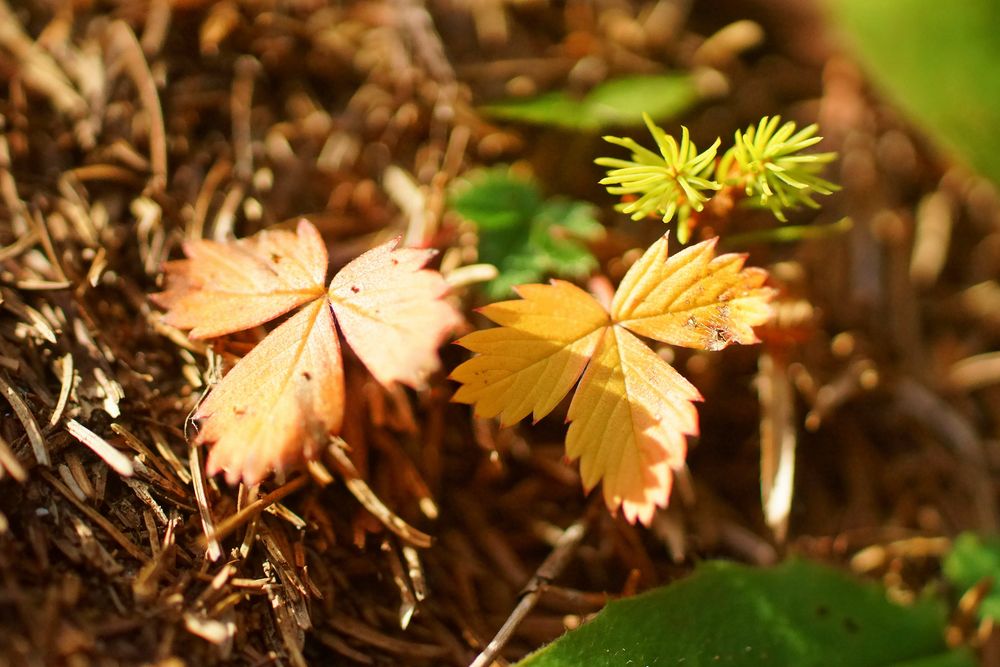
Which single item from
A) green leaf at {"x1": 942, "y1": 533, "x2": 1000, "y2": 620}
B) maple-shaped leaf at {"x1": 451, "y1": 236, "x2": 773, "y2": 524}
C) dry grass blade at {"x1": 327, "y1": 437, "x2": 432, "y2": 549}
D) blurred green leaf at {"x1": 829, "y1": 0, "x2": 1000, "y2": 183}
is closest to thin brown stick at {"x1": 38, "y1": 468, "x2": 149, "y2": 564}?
dry grass blade at {"x1": 327, "y1": 437, "x2": 432, "y2": 549}

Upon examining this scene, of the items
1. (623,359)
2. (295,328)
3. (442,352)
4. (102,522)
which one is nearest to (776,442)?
(623,359)

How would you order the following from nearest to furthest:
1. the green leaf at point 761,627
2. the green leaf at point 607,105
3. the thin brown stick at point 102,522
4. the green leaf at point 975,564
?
the thin brown stick at point 102,522 → the green leaf at point 761,627 → the green leaf at point 975,564 → the green leaf at point 607,105

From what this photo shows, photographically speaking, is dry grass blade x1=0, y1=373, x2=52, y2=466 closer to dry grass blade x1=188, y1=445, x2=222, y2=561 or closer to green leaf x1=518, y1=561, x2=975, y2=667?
dry grass blade x1=188, y1=445, x2=222, y2=561

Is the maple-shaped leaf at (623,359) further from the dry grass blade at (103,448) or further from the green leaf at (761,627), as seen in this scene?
the dry grass blade at (103,448)

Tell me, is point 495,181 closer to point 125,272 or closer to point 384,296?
point 384,296

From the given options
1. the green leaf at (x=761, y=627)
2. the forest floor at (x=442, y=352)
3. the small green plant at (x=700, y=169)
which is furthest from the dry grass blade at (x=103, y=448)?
the small green plant at (x=700, y=169)

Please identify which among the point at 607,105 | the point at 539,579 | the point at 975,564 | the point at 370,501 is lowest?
the point at 975,564

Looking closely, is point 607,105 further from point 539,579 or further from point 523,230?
point 539,579
